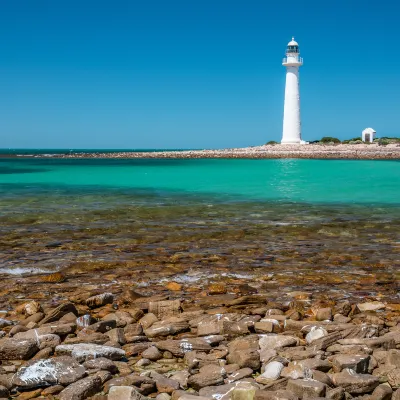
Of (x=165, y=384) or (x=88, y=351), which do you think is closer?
(x=165, y=384)

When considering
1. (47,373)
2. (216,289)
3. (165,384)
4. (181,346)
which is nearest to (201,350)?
(181,346)

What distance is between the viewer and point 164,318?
5258 mm

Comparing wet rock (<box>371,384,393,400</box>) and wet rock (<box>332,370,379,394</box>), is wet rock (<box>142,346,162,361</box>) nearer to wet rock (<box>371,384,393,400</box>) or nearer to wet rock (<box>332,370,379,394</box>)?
wet rock (<box>332,370,379,394</box>)

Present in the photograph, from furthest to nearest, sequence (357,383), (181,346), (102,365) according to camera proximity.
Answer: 1. (181,346)
2. (102,365)
3. (357,383)

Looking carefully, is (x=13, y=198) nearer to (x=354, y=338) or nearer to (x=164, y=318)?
(x=164, y=318)

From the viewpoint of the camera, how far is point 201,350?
14.3ft

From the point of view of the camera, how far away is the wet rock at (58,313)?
198 inches

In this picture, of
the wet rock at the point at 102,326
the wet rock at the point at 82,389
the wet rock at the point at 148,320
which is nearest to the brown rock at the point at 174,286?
the wet rock at the point at 148,320

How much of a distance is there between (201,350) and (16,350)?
4.89 feet

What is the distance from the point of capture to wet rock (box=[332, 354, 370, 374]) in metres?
3.80

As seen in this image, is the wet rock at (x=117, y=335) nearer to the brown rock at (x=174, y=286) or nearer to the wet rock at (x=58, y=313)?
the wet rock at (x=58, y=313)

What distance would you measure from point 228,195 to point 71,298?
45.7ft

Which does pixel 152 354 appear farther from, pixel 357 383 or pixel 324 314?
pixel 324 314

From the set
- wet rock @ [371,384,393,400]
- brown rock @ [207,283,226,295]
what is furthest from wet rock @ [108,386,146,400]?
brown rock @ [207,283,226,295]
